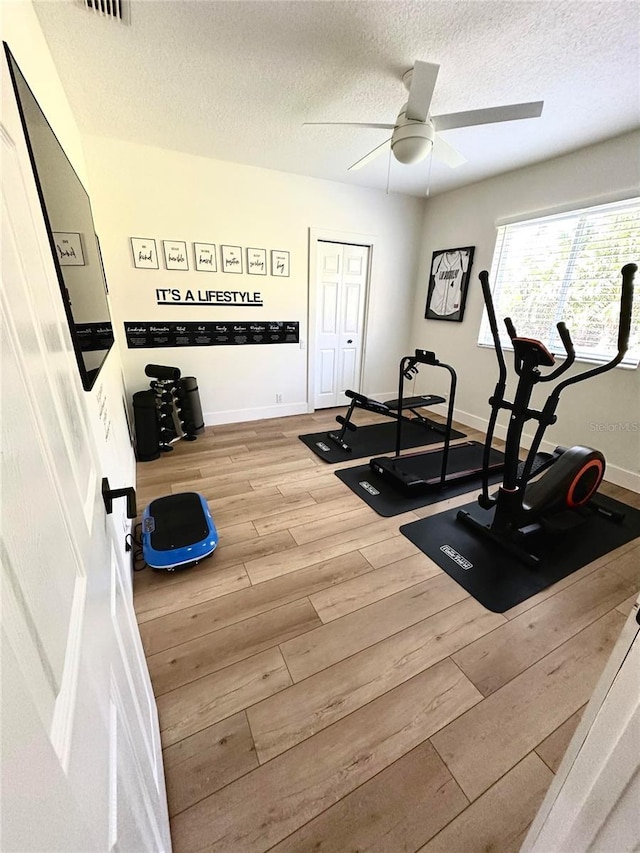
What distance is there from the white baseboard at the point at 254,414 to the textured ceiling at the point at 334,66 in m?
2.63

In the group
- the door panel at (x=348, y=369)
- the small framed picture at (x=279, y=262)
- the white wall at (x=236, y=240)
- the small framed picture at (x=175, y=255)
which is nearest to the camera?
the white wall at (x=236, y=240)

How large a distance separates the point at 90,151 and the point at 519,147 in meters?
3.68

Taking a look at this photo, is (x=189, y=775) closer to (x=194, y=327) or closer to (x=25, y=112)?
(x=25, y=112)

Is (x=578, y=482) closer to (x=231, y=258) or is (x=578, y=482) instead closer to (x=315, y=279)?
(x=315, y=279)

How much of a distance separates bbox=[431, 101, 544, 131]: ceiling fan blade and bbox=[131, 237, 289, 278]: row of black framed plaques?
87.1 inches

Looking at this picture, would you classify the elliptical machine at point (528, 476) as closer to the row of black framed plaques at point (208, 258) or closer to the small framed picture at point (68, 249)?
the small framed picture at point (68, 249)

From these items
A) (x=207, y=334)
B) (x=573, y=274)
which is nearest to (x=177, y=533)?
(x=207, y=334)

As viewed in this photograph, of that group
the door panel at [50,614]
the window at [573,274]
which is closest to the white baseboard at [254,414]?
the window at [573,274]

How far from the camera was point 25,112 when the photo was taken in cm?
104

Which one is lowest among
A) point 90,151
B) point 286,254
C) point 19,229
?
point 19,229

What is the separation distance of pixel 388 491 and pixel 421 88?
256 cm

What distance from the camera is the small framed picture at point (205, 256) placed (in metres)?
3.55

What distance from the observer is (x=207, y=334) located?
3.84 metres

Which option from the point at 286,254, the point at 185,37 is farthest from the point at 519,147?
the point at 185,37
